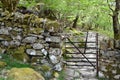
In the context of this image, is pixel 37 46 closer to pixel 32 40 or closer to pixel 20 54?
pixel 32 40

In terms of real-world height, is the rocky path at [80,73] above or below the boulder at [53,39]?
below

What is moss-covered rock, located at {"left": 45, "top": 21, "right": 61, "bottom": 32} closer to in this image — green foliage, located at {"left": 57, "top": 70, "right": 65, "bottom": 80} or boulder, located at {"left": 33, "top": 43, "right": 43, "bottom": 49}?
boulder, located at {"left": 33, "top": 43, "right": 43, "bottom": 49}

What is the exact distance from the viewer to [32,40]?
8633 millimetres

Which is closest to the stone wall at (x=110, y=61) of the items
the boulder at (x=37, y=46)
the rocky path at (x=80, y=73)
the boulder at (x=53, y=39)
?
the rocky path at (x=80, y=73)

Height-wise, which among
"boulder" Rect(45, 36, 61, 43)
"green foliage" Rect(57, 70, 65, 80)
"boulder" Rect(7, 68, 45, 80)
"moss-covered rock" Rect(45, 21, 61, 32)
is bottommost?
"green foliage" Rect(57, 70, 65, 80)

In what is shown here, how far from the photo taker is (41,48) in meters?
8.65

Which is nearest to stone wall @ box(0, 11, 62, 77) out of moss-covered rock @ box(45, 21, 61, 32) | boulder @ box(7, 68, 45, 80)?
moss-covered rock @ box(45, 21, 61, 32)

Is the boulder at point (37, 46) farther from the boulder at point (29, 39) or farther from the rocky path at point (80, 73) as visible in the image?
the rocky path at point (80, 73)

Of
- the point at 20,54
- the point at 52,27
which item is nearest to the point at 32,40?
the point at 20,54

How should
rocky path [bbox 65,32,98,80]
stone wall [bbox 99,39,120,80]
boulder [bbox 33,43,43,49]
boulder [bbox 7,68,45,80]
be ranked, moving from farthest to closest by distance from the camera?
1. stone wall [bbox 99,39,120,80]
2. rocky path [bbox 65,32,98,80]
3. boulder [bbox 33,43,43,49]
4. boulder [bbox 7,68,45,80]

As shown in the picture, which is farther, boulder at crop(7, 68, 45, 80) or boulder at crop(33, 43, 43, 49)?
boulder at crop(33, 43, 43, 49)

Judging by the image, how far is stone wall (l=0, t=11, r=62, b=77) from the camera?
866 centimetres

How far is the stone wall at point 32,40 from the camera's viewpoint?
8656mm

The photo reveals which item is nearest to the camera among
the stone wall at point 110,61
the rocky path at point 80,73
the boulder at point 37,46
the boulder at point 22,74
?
the boulder at point 22,74
